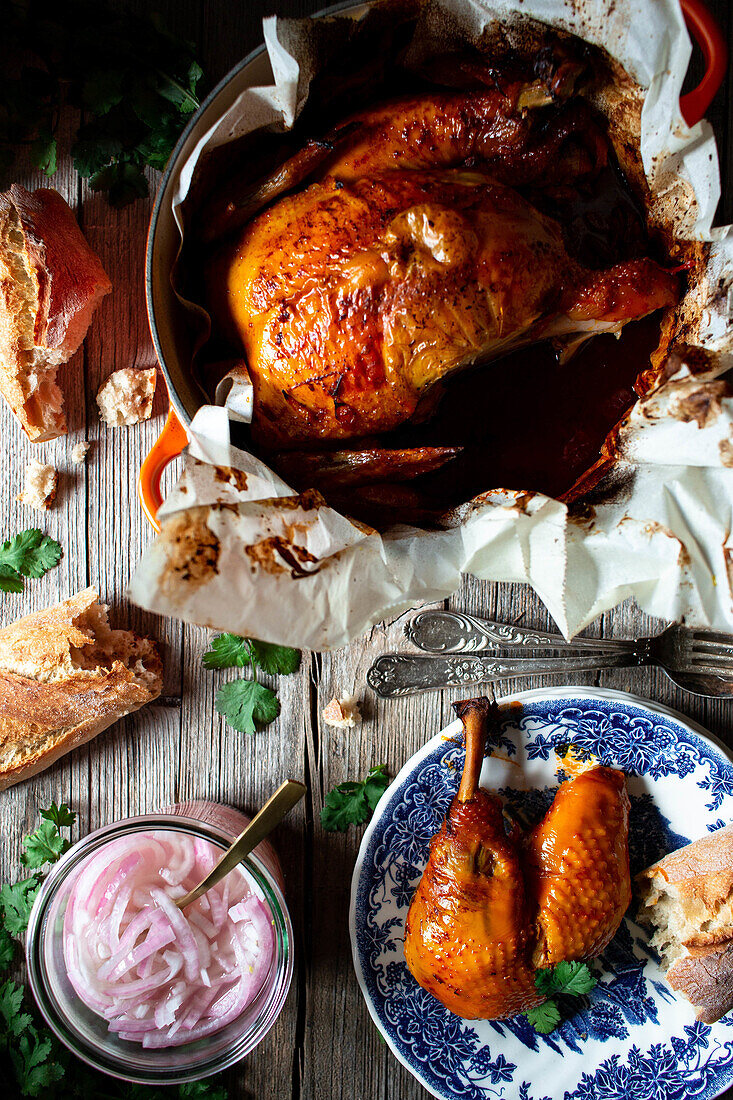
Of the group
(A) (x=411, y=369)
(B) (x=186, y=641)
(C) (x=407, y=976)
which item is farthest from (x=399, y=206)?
(C) (x=407, y=976)

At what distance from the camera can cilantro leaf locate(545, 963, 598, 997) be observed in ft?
4.63

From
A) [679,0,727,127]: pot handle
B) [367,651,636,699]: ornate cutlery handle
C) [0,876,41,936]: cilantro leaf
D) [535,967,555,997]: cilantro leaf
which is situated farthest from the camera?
[0,876,41,936]: cilantro leaf

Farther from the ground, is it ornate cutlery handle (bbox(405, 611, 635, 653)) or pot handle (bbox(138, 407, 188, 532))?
pot handle (bbox(138, 407, 188, 532))

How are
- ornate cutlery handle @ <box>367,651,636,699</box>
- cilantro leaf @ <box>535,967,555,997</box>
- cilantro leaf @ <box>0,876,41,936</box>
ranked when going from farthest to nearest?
cilantro leaf @ <box>0,876,41,936</box>
ornate cutlery handle @ <box>367,651,636,699</box>
cilantro leaf @ <box>535,967,555,997</box>

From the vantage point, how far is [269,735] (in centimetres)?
162

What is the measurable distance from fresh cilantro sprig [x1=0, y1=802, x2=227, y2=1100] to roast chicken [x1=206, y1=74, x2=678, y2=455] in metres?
0.94

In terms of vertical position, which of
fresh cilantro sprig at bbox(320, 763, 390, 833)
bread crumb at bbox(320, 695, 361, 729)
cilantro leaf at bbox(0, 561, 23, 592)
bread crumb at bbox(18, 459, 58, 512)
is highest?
bread crumb at bbox(18, 459, 58, 512)

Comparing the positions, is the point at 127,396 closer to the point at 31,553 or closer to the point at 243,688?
the point at 31,553

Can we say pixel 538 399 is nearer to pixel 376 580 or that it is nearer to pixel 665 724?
pixel 376 580

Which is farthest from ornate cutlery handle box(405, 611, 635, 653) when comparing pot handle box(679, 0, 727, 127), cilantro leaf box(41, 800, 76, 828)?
pot handle box(679, 0, 727, 127)

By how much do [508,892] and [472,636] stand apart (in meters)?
0.45

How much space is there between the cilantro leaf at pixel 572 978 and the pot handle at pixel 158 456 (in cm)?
103

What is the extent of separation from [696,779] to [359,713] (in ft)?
2.06

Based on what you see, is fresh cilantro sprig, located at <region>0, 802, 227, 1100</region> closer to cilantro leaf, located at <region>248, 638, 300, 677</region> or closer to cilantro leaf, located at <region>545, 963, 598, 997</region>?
cilantro leaf, located at <region>248, 638, 300, 677</region>
